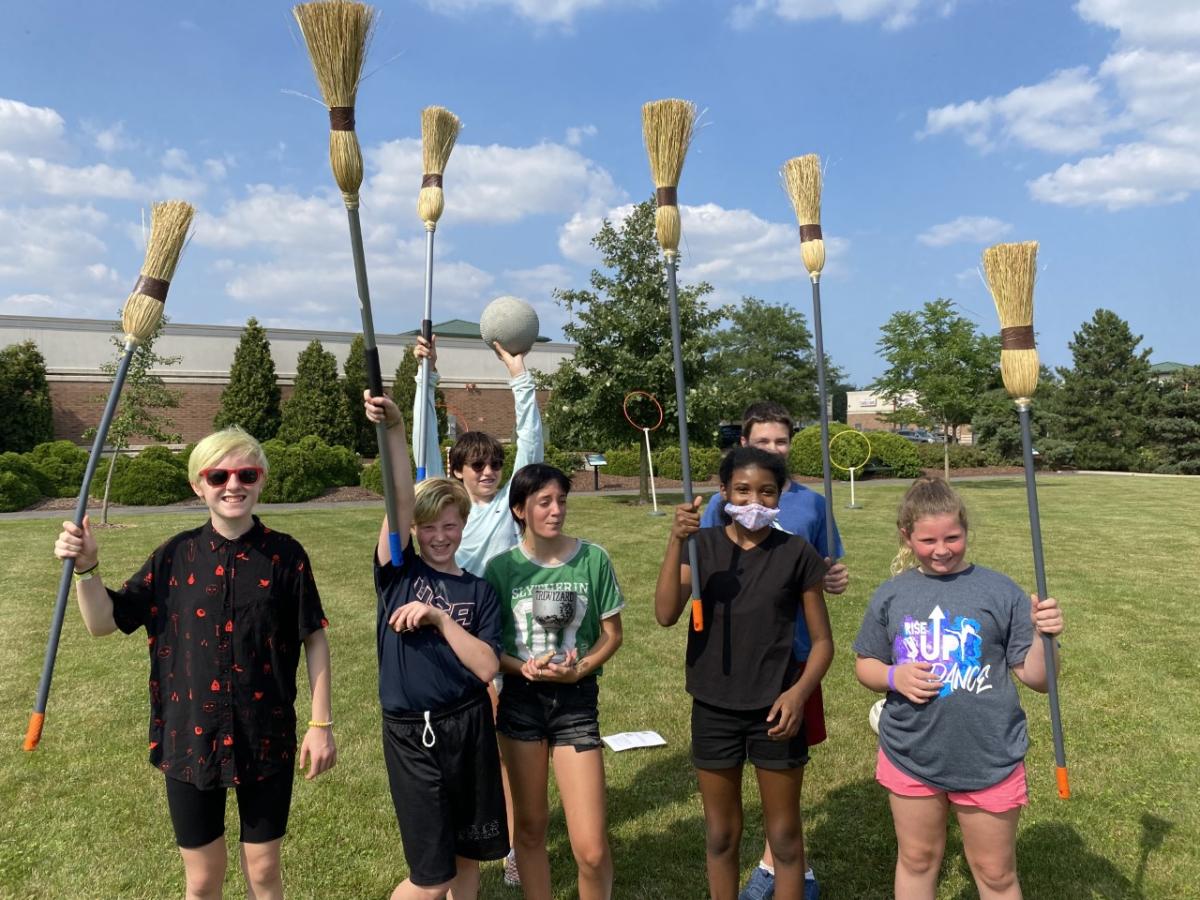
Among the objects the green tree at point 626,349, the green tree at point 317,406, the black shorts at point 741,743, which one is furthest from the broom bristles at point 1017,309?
the green tree at point 317,406

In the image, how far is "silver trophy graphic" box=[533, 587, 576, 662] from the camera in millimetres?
3129

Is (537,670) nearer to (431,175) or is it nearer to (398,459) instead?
(398,459)

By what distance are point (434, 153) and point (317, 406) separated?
2716cm

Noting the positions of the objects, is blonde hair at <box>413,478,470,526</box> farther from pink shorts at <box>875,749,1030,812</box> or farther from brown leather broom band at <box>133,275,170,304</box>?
pink shorts at <box>875,749,1030,812</box>

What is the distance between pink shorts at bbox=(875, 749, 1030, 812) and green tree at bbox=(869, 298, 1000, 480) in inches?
926

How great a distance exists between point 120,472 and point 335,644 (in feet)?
50.1

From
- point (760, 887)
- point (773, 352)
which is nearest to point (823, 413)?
point (760, 887)

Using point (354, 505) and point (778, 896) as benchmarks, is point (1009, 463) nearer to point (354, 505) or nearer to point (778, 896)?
point (354, 505)

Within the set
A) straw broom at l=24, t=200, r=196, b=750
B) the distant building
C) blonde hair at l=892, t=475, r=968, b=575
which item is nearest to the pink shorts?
blonde hair at l=892, t=475, r=968, b=575

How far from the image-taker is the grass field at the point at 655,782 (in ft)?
12.4

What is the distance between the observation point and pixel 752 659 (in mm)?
3002

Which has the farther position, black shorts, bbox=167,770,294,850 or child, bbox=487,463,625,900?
child, bbox=487,463,625,900

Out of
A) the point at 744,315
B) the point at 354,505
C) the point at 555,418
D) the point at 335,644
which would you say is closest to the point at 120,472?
the point at 354,505

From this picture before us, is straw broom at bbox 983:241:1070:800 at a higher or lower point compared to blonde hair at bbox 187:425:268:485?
higher
